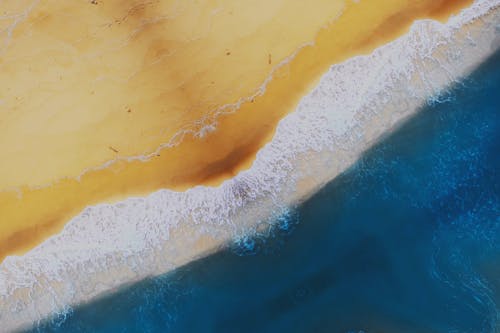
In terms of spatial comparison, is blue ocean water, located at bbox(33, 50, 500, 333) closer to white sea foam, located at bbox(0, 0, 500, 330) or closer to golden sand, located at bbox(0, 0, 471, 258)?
white sea foam, located at bbox(0, 0, 500, 330)

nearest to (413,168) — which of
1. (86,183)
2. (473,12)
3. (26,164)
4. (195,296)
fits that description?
(473,12)

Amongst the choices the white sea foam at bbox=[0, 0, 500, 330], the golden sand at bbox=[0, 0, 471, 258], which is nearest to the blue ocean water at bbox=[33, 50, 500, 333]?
the white sea foam at bbox=[0, 0, 500, 330]

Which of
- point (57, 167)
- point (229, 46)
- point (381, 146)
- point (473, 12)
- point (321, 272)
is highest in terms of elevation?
point (229, 46)

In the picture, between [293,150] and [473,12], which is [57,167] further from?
[473,12]

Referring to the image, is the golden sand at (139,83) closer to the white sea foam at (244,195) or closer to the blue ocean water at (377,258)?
the white sea foam at (244,195)

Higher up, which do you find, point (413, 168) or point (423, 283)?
point (413, 168)

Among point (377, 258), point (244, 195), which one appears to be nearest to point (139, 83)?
point (244, 195)

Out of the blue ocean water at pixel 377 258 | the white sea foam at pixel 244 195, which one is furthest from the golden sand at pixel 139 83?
the blue ocean water at pixel 377 258
